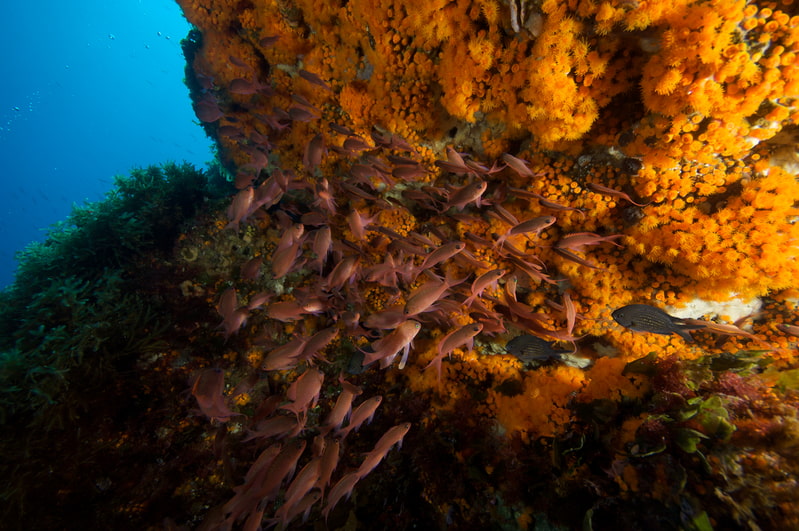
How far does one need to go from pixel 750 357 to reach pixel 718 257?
3.19 feet

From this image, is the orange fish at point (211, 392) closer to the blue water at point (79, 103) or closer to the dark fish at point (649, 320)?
the dark fish at point (649, 320)

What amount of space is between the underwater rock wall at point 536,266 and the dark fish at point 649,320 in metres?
0.06

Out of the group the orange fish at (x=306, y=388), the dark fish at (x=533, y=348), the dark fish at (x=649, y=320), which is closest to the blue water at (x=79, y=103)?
the orange fish at (x=306, y=388)

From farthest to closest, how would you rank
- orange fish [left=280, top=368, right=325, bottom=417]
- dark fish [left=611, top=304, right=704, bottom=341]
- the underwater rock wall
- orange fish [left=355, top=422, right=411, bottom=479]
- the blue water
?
the blue water < orange fish [left=280, top=368, right=325, bottom=417] < orange fish [left=355, top=422, right=411, bottom=479] < dark fish [left=611, top=304, right=704, bottom=341] < the underwater rock wall

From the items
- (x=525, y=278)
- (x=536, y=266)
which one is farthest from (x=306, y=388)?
(x=525, y=278)

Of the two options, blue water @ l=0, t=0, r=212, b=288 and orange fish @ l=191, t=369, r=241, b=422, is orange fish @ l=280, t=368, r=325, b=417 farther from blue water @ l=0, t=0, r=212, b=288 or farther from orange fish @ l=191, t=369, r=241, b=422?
blue water @ l=0, t=0, r=212, b=288

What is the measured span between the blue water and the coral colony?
94415 millimetres

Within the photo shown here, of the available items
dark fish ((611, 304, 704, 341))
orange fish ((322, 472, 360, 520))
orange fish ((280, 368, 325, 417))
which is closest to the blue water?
orange fish ((280, 368, 325, 417))

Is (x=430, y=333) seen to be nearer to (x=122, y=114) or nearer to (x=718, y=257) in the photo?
(x=718, y=257)

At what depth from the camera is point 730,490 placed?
83.6 inches

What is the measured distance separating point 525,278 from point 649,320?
1542mm

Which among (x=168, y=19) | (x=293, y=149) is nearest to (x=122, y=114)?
(x=168, y=19)

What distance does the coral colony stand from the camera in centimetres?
267

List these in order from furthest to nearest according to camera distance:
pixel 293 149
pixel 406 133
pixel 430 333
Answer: pixel 293 149 < pixel 430 333 < pixel 406 133
